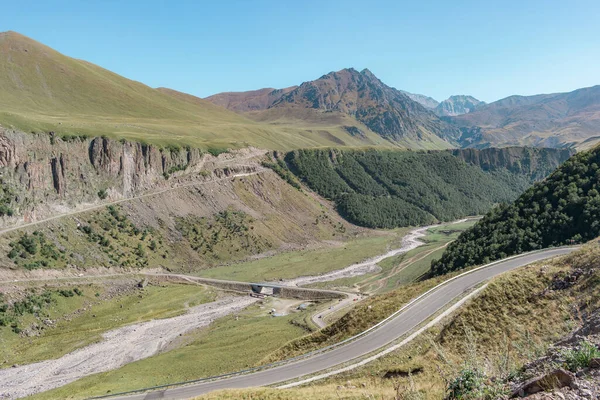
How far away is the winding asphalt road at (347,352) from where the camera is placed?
30.6 m

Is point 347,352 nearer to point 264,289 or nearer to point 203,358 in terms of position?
point 203,358

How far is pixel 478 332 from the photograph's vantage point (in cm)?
2611

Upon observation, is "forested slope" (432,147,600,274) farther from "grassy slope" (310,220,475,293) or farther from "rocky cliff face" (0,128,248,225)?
"rocky cliff face" (0,128,248,225)

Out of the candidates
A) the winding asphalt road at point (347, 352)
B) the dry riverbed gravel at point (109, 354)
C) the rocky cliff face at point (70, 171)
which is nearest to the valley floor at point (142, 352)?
the dry riverbed gravel at point (109, 354)

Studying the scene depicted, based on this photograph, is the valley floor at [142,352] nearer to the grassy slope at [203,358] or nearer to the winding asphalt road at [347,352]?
the grassy slope at [203,358]

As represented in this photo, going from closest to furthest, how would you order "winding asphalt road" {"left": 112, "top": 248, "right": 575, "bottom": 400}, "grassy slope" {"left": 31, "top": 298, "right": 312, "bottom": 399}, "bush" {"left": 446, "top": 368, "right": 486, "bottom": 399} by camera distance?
1. "bush" {"left": 446, "top": 368, "right": 486, "bottom": 399}
2. "winding asphalt road" {"left": 112, "top": 248, "right": 575, "bottom": 400}
3. "grassy slope" {"left": 31, "top": 298, "right": 312, "bottom": 399}

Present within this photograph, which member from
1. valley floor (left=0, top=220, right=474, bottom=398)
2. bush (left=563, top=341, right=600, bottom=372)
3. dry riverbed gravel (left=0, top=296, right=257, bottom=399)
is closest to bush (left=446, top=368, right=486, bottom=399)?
bush (left=563, top=341, right=600, bottom=372)

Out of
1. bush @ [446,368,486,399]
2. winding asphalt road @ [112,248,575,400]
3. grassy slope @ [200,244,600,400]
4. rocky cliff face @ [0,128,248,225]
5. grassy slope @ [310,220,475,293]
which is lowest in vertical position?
grassy slope @ [310,220,475,293]

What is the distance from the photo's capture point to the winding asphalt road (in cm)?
3056

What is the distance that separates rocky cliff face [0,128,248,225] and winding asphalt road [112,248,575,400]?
64575mm

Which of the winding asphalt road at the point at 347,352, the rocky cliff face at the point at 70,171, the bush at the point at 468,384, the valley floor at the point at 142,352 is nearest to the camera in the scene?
the bush at the point at 468,384

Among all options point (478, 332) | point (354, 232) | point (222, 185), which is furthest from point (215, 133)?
point (478, 332)

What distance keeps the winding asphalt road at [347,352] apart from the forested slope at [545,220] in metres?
17.9

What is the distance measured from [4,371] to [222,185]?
89.3m
